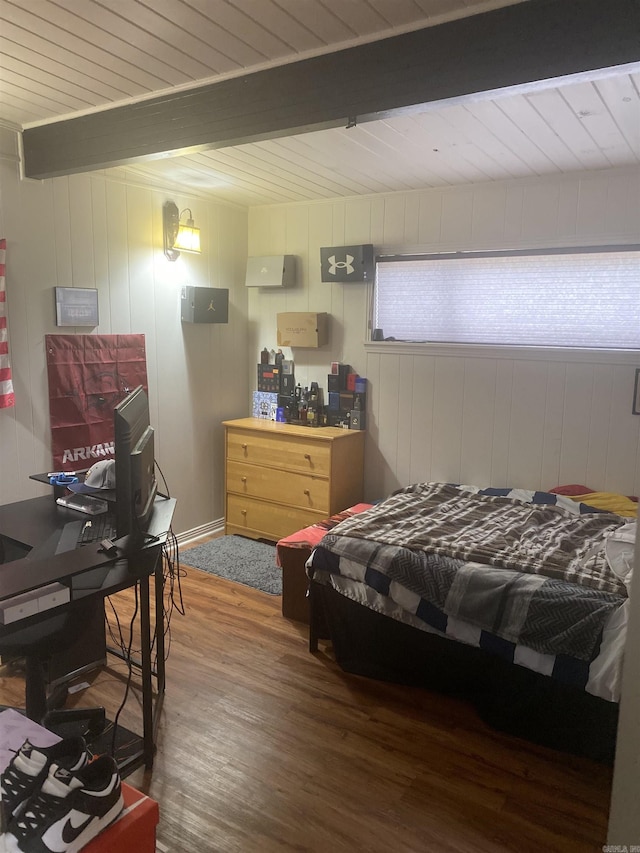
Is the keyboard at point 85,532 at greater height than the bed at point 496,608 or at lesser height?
greater

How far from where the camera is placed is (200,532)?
14.8 ft

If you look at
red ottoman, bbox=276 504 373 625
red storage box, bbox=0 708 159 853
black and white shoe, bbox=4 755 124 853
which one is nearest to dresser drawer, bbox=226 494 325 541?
red ottoman, bbox=276 504 373 625

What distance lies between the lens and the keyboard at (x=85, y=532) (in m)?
2.13

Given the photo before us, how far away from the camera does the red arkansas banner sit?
11.0 ft

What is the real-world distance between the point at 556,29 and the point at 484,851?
231 cm

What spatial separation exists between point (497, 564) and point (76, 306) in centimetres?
254

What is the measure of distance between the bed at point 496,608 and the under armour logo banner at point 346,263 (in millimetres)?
1689

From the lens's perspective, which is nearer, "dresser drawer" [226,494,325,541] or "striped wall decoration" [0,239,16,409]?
"striped wall decoration" [0,239,16,409]

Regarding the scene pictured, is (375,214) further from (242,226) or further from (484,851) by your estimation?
(484,851)

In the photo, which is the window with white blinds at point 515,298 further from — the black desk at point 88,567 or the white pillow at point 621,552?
the black desk at point 88,567

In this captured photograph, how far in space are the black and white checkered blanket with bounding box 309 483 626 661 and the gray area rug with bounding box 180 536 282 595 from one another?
88 cm

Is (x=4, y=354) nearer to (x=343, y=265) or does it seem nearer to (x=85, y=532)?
(x=85, y=532)

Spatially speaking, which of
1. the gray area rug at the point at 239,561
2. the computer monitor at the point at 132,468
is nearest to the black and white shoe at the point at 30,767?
the computer monitor at the point at 132,468

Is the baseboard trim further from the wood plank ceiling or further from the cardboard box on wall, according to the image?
the wood plank ceiling
